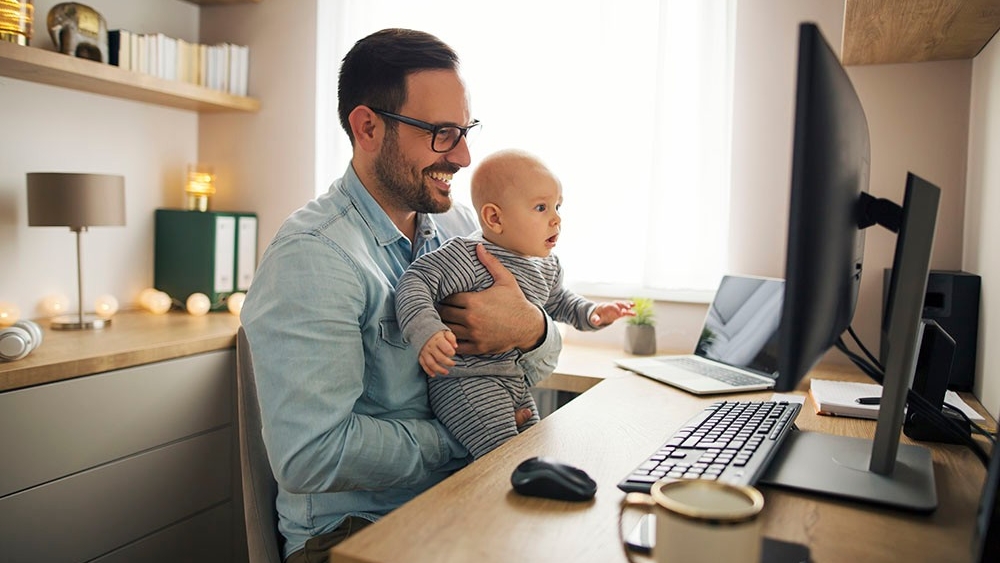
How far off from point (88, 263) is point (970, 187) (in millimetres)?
2936

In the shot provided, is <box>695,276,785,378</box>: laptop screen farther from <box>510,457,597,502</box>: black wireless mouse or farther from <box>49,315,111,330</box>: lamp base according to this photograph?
<box>49,315,111,330</box>: lamp base

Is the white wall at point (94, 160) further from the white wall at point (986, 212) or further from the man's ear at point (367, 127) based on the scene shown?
the white wall at point (986, 212)

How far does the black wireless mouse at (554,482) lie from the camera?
903mm

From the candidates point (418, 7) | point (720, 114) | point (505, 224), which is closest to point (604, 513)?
point (505, 224)

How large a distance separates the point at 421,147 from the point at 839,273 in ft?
2.82

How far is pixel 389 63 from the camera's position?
4.85 ft

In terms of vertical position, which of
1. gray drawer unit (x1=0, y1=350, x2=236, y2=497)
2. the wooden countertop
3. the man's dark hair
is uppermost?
the man's dark hair

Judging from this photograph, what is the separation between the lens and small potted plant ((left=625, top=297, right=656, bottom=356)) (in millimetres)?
2348

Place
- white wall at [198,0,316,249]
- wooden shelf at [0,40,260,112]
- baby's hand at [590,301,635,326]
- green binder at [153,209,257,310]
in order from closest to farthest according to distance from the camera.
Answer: baby's hand at [590,301,635,326] → wooden shelf at [0,40,260,112] → green binder at [153,209,257,310] → white wall at [198,0,316,249]

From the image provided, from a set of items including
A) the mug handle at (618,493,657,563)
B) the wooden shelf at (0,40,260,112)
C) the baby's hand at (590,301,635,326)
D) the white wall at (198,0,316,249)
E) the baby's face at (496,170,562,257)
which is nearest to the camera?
the mug handle at (618,493,657,563)

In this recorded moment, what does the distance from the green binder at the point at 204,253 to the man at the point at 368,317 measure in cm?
152

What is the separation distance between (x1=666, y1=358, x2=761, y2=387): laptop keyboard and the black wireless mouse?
3.02 ft

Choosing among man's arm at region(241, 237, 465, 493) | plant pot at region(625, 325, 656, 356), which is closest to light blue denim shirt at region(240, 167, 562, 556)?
man's arm at region(241, 237, 465, 493)

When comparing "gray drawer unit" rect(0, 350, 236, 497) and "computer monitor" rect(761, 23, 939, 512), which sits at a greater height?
"computer monitor" rect(761, 23, 939, 512)
